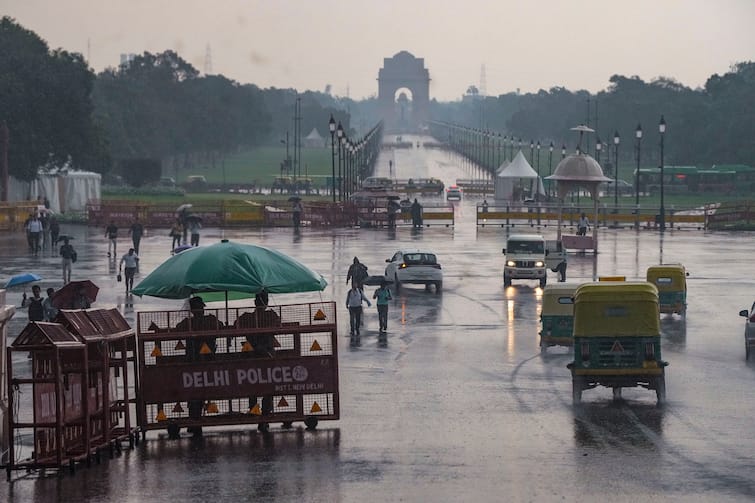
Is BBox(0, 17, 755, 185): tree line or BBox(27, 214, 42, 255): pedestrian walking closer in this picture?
BBox(27, 214, 42, 255): pedestrian walking

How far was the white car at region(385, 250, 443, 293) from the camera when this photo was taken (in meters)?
41.8

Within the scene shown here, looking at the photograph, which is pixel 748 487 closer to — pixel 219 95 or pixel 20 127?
pixel 20 127

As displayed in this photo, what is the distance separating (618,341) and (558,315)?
21.1 ft

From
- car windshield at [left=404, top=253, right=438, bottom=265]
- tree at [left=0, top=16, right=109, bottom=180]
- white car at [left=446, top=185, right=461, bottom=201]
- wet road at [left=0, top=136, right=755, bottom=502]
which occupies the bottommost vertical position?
wet road at [left=0, top=136, right=755, bottom=502]

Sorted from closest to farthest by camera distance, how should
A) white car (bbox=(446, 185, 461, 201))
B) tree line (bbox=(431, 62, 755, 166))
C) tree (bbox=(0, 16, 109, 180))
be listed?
tree (bbox=(0, 16, 109, 180)), white car (bbox=(446, 185, 461, 201)), tree line (bbox=(431, 62, 755, 166))

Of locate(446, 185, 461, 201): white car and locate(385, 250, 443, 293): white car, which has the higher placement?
locate(446, 185, 461, 201): white car

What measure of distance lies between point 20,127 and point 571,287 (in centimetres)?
6517

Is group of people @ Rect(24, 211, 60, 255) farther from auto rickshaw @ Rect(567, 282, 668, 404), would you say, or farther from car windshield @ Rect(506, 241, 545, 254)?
auto rickshaw @ Rect(567, 282, 668, 404)

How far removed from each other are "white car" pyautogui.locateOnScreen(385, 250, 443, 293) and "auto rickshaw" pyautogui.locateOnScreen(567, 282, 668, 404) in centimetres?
1869

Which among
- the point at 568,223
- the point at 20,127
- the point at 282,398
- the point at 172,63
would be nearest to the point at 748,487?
Result: the point at 282,398

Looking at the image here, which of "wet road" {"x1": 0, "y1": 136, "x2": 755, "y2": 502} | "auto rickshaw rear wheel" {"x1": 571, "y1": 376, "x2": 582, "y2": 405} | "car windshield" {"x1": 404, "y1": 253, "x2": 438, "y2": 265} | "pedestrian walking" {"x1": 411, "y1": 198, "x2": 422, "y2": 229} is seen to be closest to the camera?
"wet road" {"x1": 0, "y1": 136, "x2": 755, "y2": 502}

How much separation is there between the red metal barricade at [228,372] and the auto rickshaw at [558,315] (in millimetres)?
9380

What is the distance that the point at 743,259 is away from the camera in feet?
176

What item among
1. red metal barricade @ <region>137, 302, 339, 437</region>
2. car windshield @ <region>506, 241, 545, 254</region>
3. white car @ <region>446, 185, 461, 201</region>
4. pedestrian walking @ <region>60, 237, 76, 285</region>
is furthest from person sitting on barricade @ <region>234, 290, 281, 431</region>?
white car @ <region>446, 185, 461, 201</region>
